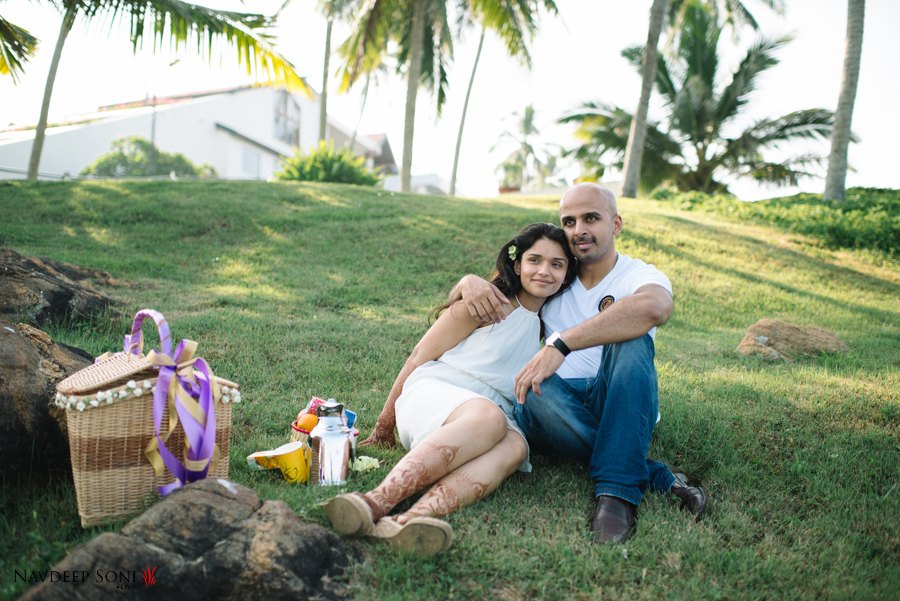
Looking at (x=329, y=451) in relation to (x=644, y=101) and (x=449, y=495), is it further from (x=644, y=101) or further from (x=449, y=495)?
(x=644, y=101)

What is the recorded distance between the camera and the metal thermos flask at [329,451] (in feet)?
10.0

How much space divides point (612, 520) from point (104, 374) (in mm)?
2205

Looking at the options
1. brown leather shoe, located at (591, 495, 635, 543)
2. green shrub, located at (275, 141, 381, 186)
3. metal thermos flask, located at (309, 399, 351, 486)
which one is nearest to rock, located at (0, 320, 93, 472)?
metal thermos flask, located at (309, 399, 351, 486)

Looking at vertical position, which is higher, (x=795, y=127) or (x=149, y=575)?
(x=795, y=127)

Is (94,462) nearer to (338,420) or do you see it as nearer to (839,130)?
(338,420)

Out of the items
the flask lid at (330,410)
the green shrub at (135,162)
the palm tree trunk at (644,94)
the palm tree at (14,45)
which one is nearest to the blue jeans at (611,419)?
the flask lid at (330,410)

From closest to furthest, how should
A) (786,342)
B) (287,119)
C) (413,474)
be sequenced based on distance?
(413,474)
(786,342)
(287,119)

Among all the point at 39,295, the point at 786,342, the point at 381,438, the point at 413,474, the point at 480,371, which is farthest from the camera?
the point at 786,342

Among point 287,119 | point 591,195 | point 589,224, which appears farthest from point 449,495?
point 287,119

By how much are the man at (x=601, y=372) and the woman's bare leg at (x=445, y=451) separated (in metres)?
0.28

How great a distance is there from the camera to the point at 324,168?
17109mm

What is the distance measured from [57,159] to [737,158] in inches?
942

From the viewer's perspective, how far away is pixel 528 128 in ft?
159

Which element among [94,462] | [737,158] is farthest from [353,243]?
[737,158]
